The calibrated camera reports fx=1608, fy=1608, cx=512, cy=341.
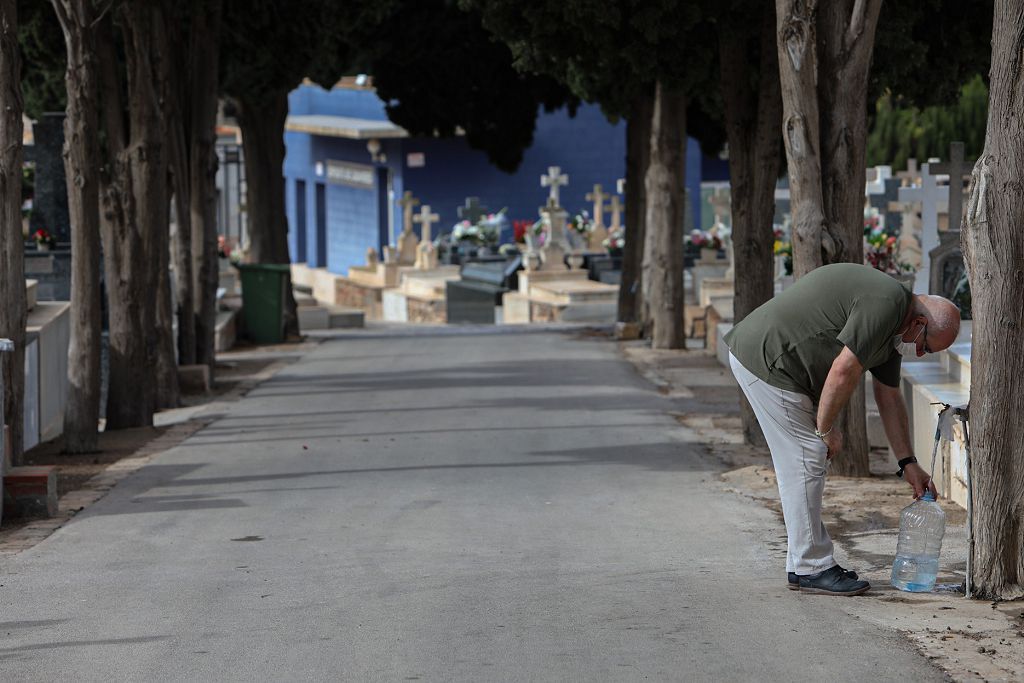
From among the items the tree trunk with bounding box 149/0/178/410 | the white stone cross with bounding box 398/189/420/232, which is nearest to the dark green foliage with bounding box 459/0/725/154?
the tree trunk with bounding box 149/0/178/410

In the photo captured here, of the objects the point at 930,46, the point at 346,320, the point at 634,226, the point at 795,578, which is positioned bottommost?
the point at 346,320

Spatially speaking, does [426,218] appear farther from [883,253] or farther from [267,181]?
[883,253]

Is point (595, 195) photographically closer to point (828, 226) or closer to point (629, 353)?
point (629, 353)

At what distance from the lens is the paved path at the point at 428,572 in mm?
5918

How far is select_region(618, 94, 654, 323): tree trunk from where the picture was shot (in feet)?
80.4

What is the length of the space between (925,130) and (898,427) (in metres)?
30.5

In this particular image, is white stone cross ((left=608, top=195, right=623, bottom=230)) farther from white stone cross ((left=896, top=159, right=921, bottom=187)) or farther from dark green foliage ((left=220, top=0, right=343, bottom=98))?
dark green foliage ((left=220, top=0, right=343, bottom=98))

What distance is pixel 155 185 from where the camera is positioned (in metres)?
14.9

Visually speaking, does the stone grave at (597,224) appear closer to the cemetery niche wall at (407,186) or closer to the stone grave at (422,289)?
the cemetery niche wall at (407,186)

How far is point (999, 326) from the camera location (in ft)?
22.0

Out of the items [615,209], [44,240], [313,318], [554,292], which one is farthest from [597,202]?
[44,240]

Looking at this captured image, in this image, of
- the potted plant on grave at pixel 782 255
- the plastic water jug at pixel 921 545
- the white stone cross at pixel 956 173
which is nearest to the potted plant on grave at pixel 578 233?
the potted plant on grave at pixel 782 255

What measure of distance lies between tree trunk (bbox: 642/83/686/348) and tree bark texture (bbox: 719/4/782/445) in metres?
8.00

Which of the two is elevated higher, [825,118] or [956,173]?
[825,118]
